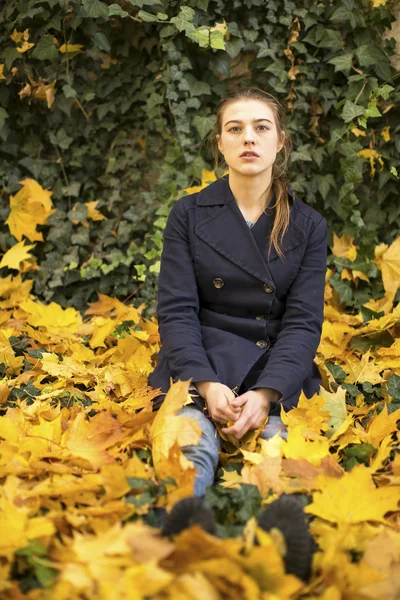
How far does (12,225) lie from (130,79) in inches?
39.7

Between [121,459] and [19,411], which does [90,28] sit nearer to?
[19,411]

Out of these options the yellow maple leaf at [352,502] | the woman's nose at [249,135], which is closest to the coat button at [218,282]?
the woman's nose at [249,135]

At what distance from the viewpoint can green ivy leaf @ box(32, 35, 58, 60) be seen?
3322 mm

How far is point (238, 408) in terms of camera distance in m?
1.92

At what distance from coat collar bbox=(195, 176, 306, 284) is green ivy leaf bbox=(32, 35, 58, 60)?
160cm

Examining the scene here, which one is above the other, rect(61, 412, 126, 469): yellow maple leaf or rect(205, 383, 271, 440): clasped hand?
rect(205, 383, 271, 440): clasped hand

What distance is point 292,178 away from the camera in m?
3.39

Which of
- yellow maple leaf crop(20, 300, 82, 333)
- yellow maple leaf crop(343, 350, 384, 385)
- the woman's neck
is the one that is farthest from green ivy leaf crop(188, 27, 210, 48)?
yellow maple leaf crop(343, 350, 384, 385)

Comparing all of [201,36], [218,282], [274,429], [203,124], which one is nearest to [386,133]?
[203,124]

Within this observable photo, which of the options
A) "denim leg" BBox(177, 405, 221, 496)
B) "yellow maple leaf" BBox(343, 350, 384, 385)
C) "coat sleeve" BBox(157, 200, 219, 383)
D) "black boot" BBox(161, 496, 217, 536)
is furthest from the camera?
"yellow maple leaf" BBox(343, 350, 384, 385)

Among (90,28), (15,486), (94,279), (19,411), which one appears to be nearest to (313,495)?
(15,486)

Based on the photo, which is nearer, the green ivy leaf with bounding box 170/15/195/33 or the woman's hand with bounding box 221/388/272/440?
the woman's hand with bounding box 221/388/272/440

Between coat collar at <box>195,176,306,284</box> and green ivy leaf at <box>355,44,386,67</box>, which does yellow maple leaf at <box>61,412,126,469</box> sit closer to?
coat collar at <box>195,176,306,284</box>

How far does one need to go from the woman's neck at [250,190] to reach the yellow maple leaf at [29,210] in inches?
63.7
